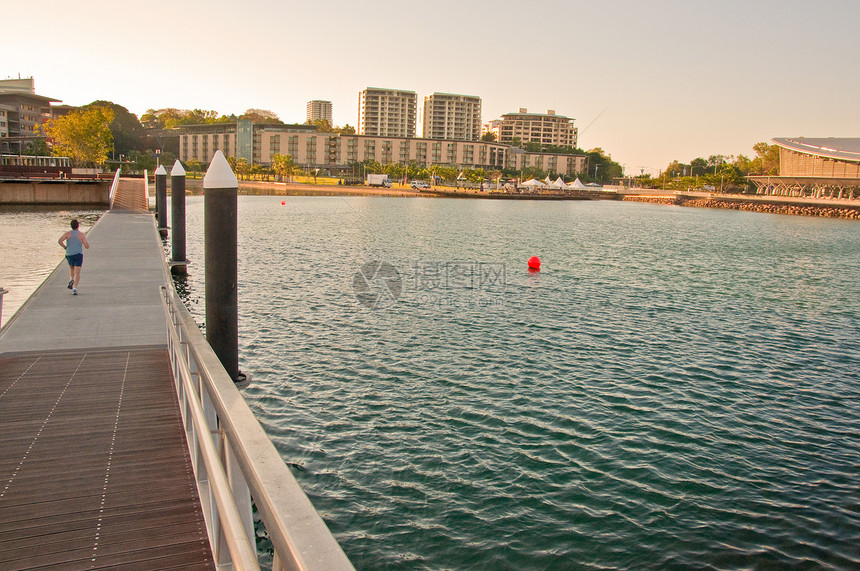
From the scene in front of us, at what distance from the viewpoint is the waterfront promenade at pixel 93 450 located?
17.6ft

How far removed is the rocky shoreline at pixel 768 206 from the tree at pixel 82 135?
127m

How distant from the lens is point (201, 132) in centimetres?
19425

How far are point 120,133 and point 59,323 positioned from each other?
153 meters

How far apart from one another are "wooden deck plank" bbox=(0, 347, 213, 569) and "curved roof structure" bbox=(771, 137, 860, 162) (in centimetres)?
15700

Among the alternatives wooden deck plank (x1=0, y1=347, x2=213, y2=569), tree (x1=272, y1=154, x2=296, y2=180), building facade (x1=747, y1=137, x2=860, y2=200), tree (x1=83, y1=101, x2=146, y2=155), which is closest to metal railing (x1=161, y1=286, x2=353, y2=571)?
wooden deck plank (x1=0, y1=347, x2=213, y2=569)

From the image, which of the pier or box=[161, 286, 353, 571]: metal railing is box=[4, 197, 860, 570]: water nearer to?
the pier

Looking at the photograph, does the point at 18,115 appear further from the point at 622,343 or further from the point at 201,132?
the point at 622,343

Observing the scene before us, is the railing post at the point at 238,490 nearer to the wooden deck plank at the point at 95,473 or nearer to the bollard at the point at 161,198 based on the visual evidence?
the wooden deck plank at the point at 95,473

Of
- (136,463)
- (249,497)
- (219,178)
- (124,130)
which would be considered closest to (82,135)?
(124,130)

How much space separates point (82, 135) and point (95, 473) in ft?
331

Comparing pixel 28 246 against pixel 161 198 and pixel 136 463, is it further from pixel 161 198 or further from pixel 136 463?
pixel 136 463

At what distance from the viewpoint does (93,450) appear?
7215 millimetres

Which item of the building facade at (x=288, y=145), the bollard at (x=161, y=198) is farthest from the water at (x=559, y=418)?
the building facade at (x=288, y=145)

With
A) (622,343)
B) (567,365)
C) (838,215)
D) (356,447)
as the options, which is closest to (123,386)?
(356,447)
